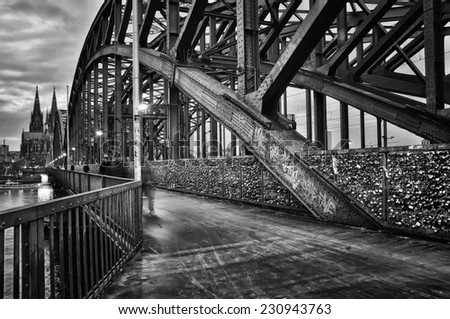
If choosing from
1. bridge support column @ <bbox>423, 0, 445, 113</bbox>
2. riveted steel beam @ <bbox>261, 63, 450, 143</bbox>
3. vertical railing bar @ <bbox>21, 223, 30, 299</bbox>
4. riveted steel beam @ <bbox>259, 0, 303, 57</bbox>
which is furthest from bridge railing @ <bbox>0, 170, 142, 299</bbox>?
riveted steel beam @ <bbox>259, 0, 303, 57</bbox>

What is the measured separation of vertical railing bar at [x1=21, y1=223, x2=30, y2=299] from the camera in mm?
2262

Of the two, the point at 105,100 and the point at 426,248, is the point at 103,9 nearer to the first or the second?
the point at 105,100

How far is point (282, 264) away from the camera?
442 cm

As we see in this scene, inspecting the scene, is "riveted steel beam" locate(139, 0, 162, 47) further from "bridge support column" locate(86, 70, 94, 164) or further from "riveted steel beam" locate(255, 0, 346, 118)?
"bridge support column" locate(86, 70, 94, 164)

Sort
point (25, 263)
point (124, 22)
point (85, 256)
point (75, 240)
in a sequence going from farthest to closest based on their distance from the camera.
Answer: point (124, 22) < point (85, 256) < point (75, 240) < point (25, 263)

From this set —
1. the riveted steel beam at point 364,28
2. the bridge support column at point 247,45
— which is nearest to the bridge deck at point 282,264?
the bridge support column at point 247,45

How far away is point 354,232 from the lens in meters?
6.27

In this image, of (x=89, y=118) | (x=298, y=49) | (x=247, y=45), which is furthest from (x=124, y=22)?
(x=89, y=118)

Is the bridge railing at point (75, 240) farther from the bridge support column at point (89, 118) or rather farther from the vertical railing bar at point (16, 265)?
the bridge support column at point (89, 118)

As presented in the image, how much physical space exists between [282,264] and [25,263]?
10.3 feet

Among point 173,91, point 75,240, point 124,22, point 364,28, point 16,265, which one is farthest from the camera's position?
point 124,22

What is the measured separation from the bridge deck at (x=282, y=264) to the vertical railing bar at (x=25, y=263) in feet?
4.32

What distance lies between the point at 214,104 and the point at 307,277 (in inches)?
303

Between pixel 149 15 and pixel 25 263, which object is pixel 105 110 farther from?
pixel 25 263
